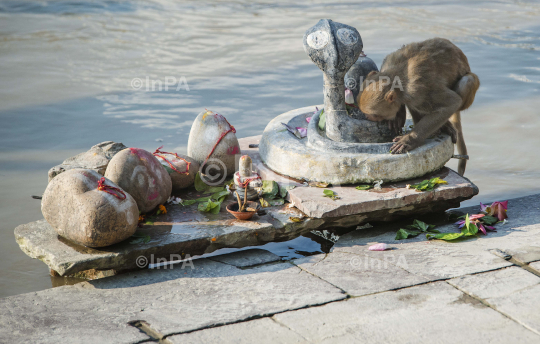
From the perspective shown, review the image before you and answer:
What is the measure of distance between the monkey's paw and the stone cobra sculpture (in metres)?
0.43

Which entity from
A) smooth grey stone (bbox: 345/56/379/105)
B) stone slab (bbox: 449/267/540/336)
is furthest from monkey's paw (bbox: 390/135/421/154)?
stone slab (bbox: 449/267/540/336)

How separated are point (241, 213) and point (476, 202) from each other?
301cm

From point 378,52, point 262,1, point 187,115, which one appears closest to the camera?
point 187,115

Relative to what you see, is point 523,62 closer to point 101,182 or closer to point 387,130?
point 387,130

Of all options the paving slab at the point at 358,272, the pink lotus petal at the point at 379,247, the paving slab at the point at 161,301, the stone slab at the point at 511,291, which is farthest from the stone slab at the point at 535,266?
the paving slab at the point at 161,301

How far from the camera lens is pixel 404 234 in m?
4.73

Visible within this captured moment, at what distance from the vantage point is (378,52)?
37.7ft

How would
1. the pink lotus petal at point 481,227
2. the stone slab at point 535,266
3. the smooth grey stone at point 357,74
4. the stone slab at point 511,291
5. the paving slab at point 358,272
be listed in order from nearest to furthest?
the stone slab at point 511,291 < the paving slab at point 358,272 < the stone slab at point 535,266 < the pink lotus petal at point 481,227 < the smooth grey stone at point 357,74

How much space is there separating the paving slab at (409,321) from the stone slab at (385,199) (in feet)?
3.29

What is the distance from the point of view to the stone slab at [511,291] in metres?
3.50

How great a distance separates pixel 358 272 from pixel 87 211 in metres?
2.08

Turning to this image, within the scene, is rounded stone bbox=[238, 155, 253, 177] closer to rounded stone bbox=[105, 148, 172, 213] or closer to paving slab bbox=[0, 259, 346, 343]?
rounded stone bbox=[105, 148, 172, 213]

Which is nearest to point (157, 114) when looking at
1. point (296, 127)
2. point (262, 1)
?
point (296, 127)

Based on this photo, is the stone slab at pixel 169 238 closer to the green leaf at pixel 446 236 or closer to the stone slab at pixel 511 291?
the green leaf at pixel 446 236
